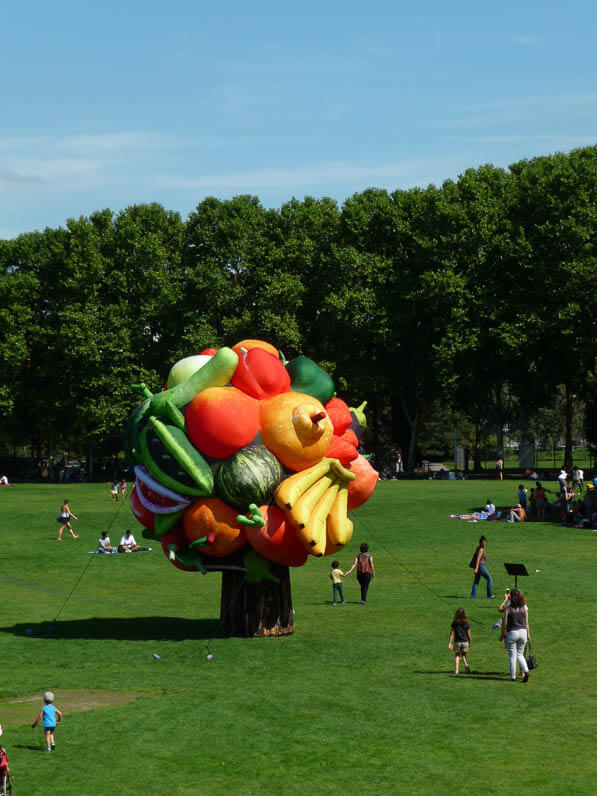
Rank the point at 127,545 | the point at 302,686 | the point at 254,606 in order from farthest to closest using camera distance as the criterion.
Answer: the point at 127,545, the point at 254,606, the point at 302,686

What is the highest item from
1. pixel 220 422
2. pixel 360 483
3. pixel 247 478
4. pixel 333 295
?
pixel 333 295

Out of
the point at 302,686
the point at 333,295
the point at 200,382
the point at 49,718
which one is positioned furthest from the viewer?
the point at 333,295

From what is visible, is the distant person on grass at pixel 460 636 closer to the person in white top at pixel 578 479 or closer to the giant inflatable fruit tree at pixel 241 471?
the giant inflatable fruit tree at pixel 241 471

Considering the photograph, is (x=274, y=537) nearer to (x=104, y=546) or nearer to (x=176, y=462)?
(x=176, y=462)

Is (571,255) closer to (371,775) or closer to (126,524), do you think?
(126,524)

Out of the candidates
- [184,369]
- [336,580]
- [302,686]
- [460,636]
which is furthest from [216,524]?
[336,580]

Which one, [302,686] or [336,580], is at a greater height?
[336,580]

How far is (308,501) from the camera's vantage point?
2539 centimetres

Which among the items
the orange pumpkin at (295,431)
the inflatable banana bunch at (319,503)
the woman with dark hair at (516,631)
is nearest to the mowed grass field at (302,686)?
the woman with dark hair at (516,631)

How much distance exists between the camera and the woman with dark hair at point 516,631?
22.4m

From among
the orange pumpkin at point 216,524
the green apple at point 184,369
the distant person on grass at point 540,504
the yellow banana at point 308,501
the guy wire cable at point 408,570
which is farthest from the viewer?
the distant person on grass at point 540,504

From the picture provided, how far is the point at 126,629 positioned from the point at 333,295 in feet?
166

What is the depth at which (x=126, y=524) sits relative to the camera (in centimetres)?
5172

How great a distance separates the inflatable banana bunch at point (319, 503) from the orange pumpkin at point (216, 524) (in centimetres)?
118
